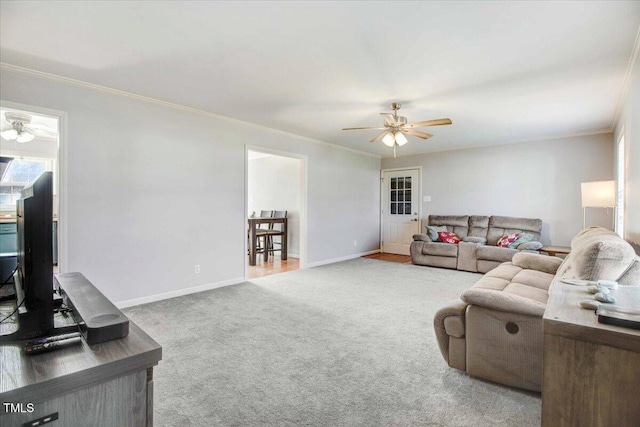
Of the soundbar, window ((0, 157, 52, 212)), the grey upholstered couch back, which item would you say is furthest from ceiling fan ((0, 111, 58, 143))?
the grey upholstered couch back

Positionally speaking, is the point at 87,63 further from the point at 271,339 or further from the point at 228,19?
the point at 271,339

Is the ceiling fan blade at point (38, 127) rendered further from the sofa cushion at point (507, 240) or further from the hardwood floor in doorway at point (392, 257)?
the sofa cushion at point (507, 240)

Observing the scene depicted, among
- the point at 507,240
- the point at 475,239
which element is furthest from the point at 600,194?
the point at 475,239

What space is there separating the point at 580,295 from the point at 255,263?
5401 mm

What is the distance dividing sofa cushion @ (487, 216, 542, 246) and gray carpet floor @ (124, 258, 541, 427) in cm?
252

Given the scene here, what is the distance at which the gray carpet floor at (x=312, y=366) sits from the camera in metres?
1.78

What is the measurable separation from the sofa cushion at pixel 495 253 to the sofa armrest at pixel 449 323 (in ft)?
11.9

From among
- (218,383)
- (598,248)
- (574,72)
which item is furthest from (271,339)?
(574,72)

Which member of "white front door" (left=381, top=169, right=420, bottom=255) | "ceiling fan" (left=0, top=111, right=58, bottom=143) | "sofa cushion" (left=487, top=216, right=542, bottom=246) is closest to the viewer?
"ceiling fan" (left=0, top=111, right=58, bottom=143)

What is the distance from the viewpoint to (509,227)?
5898 mm

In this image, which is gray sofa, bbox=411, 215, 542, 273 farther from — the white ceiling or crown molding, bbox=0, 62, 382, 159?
crown molding, bbox=0, 62, 382, 159

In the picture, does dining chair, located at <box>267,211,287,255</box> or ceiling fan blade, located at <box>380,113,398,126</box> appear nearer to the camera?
ceiling fan blade, located at <box>380,113,398,126</box>

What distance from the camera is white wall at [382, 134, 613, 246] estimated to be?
5.41 meters

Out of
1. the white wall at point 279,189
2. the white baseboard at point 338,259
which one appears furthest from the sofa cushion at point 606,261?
the white wall at point 279,189
